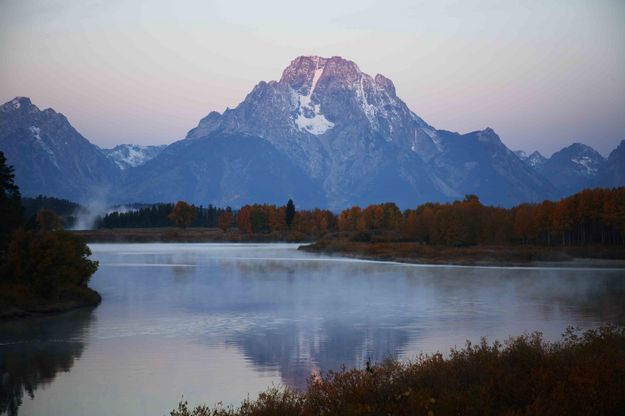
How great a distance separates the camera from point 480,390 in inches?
696

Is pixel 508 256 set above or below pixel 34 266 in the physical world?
below

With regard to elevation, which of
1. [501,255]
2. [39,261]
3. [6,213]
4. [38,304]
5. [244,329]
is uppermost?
[6,213]

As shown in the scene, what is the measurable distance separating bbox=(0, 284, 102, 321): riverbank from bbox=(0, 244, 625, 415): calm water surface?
143 cm

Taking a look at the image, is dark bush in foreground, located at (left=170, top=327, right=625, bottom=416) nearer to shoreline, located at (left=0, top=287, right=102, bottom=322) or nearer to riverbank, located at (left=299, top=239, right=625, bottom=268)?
shoreline, located at (left=0, top=287, right=102, bottom=322)

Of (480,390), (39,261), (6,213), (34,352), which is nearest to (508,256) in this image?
(6,213)

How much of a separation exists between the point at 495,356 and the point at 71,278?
1675 inches

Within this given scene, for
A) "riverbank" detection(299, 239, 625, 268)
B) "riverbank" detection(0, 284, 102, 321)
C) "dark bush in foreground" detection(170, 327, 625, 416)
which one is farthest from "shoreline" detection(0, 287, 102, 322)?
"riverbank" detection(299, 239, 625, 268)

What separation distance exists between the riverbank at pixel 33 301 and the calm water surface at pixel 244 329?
143 centimetres

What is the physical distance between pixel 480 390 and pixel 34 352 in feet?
87.8

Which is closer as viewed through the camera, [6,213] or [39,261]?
[39,261]

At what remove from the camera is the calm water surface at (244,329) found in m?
29.5

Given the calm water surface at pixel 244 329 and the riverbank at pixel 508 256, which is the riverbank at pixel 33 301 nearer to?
the calm water surface at pixel 244 329

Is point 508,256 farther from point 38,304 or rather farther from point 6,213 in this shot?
point 38,304

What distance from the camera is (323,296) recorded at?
6750 cm
